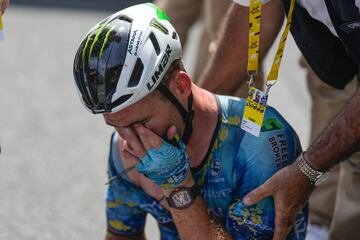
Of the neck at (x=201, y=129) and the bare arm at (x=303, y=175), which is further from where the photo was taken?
the neck at (x=201, y=129)

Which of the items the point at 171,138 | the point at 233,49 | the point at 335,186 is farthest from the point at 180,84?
the point at 335,186

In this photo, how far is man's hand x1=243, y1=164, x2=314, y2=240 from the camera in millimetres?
2697

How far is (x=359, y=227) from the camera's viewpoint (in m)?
3.55

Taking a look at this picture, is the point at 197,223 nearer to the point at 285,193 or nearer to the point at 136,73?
the point at 285,193

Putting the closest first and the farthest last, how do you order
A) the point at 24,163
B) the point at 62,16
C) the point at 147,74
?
the point at 147,74 < the point at 24,163 < the point at 62,16

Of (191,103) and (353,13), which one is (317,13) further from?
(191,103)

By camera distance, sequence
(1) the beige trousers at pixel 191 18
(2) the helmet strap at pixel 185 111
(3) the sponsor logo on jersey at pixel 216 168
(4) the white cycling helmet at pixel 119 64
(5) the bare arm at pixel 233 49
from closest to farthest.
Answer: (4) the white cycling helmet at pixel 119 64 → (2) the helmet strap at pixel 185 111 → (3) the sponsor logo on jersey at pixel 216 168 → (5) the bare arm at pixel 233 49 → (1) the beige trousers at pixel 191 18

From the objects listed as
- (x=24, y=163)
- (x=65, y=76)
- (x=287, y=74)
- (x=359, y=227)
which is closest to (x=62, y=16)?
(x=65, y=76)

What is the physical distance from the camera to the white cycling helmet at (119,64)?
2609 mm

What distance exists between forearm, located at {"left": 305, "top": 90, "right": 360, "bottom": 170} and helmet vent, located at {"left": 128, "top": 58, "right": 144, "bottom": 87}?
68 cm

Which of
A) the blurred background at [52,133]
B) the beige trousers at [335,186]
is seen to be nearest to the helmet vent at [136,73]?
the beige trousers at [335,186]

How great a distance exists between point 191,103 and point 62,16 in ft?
25.3

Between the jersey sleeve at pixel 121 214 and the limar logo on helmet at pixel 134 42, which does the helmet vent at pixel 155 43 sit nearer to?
the limar logo on helmet at pixel 134 42

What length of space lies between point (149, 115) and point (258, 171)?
48 cm
